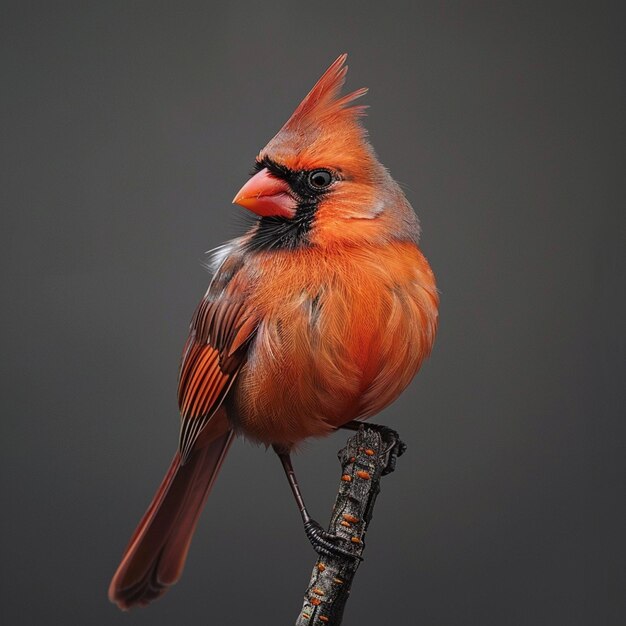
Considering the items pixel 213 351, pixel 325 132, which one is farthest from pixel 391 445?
pixel 325 132

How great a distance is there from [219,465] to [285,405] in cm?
53

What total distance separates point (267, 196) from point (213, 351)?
413 millimetres

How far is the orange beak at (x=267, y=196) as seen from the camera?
7.25 ft

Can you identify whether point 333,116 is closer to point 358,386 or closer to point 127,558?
point 358,386

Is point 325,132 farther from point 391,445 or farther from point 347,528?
point 347,528

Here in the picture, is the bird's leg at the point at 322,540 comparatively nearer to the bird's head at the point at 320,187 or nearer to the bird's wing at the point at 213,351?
the bird's wing at the point at 213,351

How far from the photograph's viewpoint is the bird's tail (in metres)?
2.56

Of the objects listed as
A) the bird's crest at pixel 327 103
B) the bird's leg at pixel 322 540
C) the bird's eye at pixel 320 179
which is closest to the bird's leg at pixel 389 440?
the bird's leg at pixel 322 540

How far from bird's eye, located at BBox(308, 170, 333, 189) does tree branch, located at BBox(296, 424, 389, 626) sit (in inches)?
24.5

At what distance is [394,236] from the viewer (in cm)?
224

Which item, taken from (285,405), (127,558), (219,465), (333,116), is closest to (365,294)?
(285,405)

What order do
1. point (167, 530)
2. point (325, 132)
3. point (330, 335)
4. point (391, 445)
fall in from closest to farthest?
point (330, 335) < point (325, 132) < point (391, 445) < point (167, 530)

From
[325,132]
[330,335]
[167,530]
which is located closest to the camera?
[330,335]

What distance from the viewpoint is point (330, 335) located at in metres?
2.12
